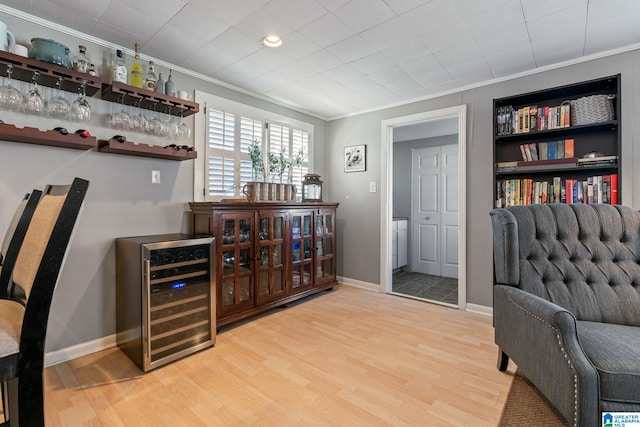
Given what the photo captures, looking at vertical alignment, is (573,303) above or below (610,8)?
below

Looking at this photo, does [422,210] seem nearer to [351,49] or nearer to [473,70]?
[473,70]

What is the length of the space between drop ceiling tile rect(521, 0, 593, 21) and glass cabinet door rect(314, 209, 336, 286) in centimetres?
255

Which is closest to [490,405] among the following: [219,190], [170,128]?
[219,190]

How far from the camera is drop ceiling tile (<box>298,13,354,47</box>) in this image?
6.85ft

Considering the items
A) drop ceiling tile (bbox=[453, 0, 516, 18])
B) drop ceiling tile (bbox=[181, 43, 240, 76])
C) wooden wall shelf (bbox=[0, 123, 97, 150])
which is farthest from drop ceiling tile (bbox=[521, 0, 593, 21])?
wooden wall shelf (bbox=[0, 123, 97, 150])

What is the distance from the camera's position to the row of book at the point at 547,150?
269 cm

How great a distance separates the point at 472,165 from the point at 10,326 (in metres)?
3.53

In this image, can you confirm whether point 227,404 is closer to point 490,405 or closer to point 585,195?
point 490,405

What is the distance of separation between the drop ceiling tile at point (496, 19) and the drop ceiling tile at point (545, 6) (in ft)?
0.13

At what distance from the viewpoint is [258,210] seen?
2924mm

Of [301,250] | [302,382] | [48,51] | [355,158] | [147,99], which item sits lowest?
[302,382]

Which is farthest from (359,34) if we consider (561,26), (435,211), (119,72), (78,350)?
(435,211)

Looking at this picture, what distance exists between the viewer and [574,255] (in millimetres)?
1868

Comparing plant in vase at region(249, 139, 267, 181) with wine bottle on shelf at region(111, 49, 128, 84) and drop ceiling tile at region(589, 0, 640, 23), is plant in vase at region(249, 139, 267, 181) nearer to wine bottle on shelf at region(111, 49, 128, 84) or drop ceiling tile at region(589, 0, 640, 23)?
wine bottle on shelf at region(111, 49, 128, 84)
